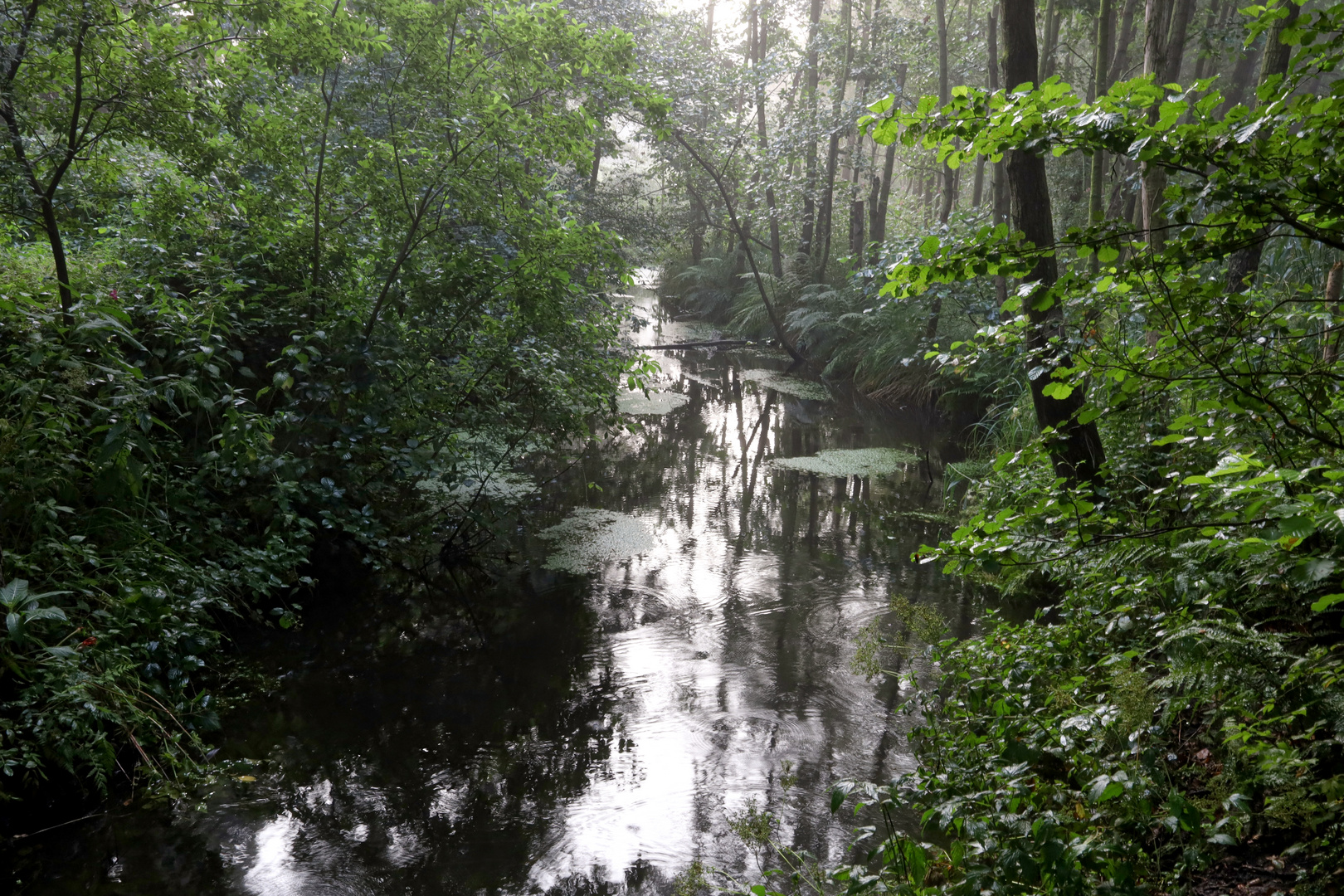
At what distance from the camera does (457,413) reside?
17.7 feet

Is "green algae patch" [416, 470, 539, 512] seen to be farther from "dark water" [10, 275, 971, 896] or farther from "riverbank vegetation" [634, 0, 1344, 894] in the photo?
"riverbank vegetation" [634, 0, 1344, 894]

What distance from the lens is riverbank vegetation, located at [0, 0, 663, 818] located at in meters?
3.33

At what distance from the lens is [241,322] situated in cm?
487

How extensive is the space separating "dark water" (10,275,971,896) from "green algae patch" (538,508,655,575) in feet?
0.26

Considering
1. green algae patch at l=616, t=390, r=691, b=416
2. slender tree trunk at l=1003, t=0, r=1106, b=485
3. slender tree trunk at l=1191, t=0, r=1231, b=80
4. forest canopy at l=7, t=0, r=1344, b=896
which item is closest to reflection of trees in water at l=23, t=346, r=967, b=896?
forest canopy at l=7, t=0, r=1344, b=896

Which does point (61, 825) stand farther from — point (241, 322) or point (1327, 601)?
point (1327, 601)

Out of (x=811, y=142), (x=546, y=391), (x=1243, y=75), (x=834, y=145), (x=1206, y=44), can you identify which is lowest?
(x=546, y=391)

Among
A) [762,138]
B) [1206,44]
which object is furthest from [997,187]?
[762,138]

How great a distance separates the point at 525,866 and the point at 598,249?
3820 millimetres

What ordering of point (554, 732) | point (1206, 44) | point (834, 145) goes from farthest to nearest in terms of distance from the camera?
point (834, 145) → point (1206, 44) → point (554, 732)

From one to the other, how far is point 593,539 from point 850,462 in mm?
3706

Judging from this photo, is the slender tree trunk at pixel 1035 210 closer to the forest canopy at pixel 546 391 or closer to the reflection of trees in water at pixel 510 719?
the forest canopy at pixel 546 391

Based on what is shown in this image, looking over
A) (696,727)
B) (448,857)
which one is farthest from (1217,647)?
(448,857)

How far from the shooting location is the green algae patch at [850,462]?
28.9 ft
